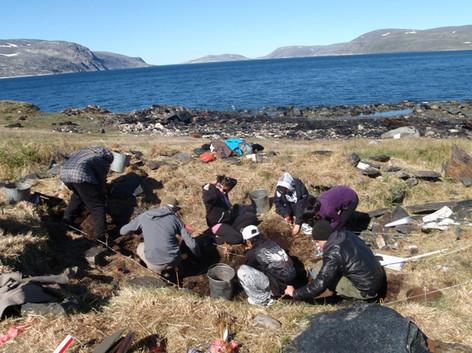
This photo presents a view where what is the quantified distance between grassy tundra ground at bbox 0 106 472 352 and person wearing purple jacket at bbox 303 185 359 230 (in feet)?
2.81

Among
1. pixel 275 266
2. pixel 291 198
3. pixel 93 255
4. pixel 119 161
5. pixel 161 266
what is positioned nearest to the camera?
pixel 275 266

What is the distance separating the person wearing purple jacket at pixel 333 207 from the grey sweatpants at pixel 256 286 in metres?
1.81

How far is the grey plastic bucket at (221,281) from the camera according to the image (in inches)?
201

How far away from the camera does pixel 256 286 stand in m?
4.89

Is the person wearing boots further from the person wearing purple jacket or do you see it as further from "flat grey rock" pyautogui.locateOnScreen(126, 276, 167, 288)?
the person wearing purple jacket

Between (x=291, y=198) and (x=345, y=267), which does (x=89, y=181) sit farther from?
(x=345, y=267)

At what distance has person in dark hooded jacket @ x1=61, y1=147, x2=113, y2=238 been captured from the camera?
20.6 ft

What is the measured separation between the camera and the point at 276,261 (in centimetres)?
500

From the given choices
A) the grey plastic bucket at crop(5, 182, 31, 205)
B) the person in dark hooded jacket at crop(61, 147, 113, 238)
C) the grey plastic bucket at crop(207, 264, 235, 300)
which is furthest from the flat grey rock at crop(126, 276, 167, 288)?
the grey plastic bucket at crop(5, 182, 31, 205)

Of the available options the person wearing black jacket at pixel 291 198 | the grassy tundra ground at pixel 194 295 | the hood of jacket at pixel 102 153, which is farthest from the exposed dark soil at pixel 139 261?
the hood of jacket at pixel 102 153

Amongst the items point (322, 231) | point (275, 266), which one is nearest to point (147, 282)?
point (275, 266)

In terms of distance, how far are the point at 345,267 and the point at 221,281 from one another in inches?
71.2

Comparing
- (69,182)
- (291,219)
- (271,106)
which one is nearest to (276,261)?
(291,219)

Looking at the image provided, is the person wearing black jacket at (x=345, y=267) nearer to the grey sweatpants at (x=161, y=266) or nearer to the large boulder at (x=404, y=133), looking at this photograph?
the grey sweatpants at (x=161, y=266)
